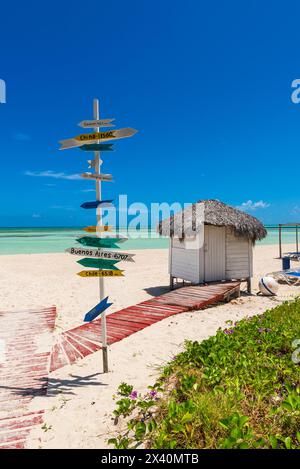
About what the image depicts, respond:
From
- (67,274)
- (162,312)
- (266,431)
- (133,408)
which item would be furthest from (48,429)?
(67,274)

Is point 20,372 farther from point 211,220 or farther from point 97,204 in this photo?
point 211,220

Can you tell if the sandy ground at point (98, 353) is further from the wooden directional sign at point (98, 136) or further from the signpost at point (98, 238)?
the wooden directional sign at point (98, 136)

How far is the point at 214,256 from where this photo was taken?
39.7 feet

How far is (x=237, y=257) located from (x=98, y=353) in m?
8.05

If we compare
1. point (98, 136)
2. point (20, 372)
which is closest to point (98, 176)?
point (98, 136)

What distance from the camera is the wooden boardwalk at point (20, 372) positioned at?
12.3 feet

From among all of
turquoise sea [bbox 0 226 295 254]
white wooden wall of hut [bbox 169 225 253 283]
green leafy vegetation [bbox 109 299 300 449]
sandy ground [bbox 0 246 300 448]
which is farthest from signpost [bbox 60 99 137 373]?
turquoise sea [bbox 0 226 295 254]

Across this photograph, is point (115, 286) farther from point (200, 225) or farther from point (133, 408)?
point (133, 408)

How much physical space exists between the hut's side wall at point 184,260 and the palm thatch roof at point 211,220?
489 millimetres

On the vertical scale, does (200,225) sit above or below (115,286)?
above
